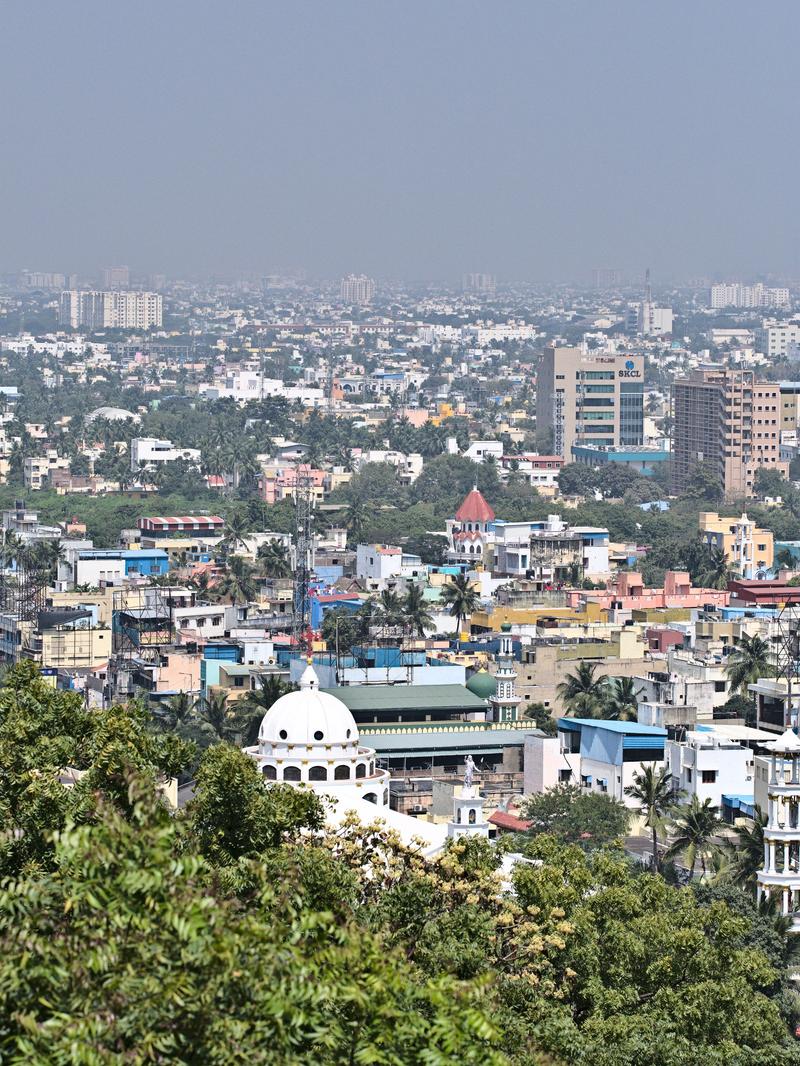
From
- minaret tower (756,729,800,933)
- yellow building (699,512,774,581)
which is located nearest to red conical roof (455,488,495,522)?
yellow building (699,512,774,581)

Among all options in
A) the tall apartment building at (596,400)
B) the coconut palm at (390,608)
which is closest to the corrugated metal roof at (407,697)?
the coconut palm at (390,608)

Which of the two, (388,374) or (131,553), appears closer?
(131,553)

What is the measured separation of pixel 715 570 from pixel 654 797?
125 feet

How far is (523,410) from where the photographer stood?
161 m

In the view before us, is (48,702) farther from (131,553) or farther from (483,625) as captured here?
(131,553)

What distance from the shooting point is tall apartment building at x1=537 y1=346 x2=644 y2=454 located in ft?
440

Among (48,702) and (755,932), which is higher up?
(48,702)

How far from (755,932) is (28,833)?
11.9 m

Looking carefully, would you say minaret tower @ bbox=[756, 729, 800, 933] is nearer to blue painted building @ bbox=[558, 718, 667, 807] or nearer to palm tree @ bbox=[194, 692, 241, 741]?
blue painted building @ bbox=[558, 718, 667, 807]

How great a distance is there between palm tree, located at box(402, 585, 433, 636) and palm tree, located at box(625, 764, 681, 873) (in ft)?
77.2

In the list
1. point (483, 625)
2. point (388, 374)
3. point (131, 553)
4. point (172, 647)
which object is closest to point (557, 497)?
point (131, 553)

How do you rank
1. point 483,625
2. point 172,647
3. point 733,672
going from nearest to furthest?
1. point 733,672
2. point 172,647
3. point 483,625

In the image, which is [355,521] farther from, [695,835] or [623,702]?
[695,835]

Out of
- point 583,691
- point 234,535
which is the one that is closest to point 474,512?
point 234,535
